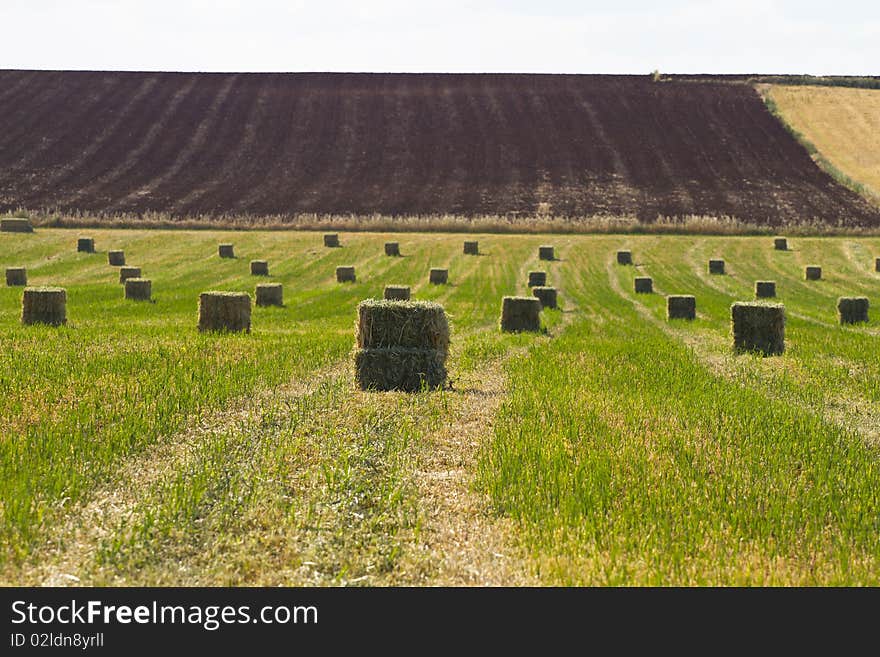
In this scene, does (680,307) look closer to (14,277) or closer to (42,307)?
(42,307)

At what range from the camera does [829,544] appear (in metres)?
7.20

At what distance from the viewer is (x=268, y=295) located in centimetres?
2827

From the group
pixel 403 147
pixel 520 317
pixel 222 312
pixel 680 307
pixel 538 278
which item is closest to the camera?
pixel 222 312

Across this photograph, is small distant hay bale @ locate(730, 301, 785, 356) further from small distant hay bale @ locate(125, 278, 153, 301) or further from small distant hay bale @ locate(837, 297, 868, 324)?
small distant hay bale @ locate(125, 278, 153, 301)

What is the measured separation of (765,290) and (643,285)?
3724 mm

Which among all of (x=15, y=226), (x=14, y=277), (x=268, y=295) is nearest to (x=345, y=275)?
(x=268, y=295)

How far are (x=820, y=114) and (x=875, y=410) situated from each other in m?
67.5

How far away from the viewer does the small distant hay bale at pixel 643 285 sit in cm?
3384

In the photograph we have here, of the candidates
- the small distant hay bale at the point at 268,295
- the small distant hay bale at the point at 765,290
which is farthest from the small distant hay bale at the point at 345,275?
the small distant hay bale at the point at 765,290

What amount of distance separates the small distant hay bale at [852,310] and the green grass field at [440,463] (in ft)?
14.3

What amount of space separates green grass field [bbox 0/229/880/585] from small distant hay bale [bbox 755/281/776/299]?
11693 millimetres

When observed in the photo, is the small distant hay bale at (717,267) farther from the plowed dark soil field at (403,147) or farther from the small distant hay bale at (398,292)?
the small distant hay bale at (398,292)
